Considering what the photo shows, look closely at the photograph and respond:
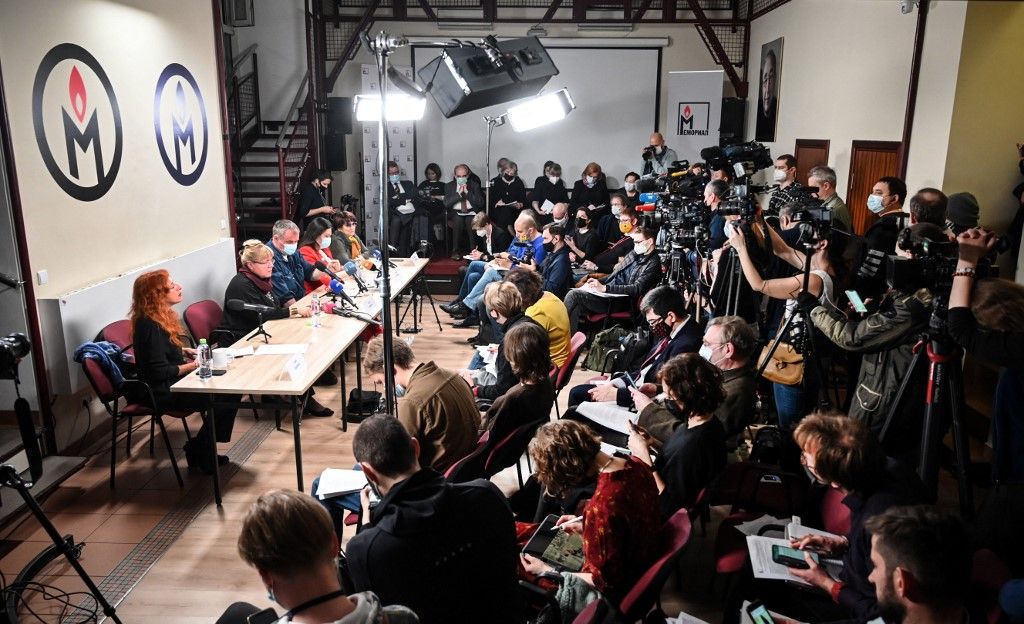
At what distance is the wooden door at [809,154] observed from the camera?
831 centimetres

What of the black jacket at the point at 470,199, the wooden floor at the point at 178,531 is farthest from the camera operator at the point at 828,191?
the black jacket at the point at 470,199

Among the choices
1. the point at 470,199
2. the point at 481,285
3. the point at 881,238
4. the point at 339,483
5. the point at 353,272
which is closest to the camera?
the point at 339,483

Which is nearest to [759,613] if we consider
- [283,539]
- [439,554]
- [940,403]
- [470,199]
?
[439,554]

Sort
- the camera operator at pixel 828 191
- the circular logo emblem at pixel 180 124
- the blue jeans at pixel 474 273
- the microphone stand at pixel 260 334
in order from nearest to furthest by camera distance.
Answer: the microphone stand at pixel 260 334 → the camera operator at pixel 828 191 → the circular logo emblem at pixel 180 124 → the blue jeans at pixel 474 273

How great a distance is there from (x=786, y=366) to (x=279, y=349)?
119 inches

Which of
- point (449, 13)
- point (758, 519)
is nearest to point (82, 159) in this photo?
point (758, 519)

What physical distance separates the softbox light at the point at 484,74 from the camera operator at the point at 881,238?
7.20 ft

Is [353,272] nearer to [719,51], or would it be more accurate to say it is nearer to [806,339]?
[806,339]

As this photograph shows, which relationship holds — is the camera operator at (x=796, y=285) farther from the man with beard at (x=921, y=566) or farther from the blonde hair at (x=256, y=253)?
the blonde hair at (x=256, y=253)

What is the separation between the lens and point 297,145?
11094mm

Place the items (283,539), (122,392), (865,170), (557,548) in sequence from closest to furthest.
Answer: (283,539) < (557,548) < (122,392) < (865,170)

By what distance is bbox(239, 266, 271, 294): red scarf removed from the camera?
5.33 m

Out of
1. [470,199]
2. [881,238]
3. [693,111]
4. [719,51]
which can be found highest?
[719,51]

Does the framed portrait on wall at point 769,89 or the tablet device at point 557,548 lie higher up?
the framed portrait on wall at point 769,89
